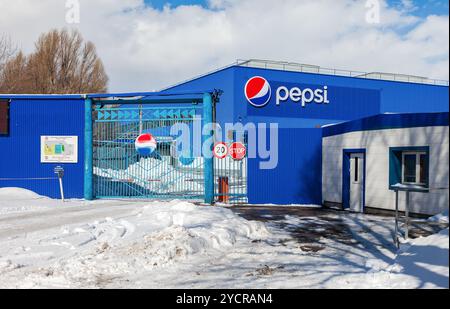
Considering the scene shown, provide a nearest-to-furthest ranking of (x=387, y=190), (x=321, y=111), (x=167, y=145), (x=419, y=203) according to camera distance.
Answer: (x=419, y=203) < (x=387, y=190) < (x=167, y=145) < (x=321, y=111)

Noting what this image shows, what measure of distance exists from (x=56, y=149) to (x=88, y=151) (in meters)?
1.26

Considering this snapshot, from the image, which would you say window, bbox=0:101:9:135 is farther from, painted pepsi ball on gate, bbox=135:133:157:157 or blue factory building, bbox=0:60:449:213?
painted pepsi ball on gate, bbox=135:133:157:157

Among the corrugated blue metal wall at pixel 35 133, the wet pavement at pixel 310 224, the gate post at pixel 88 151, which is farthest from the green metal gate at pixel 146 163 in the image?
the wet pavement at pixel 310 224

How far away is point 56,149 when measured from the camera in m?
15.6

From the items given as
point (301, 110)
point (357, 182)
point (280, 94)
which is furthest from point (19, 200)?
point (301, 110)

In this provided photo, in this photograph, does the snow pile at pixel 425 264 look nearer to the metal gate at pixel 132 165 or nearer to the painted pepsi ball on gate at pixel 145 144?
the metal gate at pixel 132 165

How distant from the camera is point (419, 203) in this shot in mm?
11875

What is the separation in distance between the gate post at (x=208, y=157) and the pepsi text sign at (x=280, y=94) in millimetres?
13645

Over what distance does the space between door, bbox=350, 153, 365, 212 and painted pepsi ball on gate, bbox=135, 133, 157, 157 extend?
24.2 ft

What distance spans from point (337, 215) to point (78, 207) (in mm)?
8497

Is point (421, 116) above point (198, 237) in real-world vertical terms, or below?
above

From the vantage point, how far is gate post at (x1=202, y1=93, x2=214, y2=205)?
14875 millimetres
